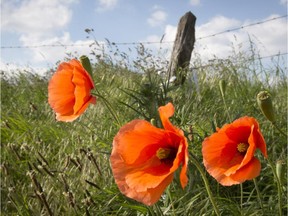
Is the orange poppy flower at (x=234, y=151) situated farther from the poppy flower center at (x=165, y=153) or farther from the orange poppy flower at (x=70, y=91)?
the orange poppy flower at (x=70, y=91)

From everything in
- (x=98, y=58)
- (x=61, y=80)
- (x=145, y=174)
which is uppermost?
(x=98, y=58)

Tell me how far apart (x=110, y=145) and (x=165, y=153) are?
5.00ft

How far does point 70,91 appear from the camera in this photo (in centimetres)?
139

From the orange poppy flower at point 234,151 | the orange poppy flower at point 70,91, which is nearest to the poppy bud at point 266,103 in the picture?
the orange poppy flower at point 234,151

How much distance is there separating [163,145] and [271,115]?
0.76 ft

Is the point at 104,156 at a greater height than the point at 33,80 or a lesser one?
lesser

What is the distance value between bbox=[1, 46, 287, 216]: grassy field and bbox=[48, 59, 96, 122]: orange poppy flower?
13 centimetres

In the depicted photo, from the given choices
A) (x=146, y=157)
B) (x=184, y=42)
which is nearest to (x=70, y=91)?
(x=146, y=157)

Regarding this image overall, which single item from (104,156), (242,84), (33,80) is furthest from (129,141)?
(33,80)

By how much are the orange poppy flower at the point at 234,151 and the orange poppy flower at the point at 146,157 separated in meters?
0.08

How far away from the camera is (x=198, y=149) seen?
7.66 feet

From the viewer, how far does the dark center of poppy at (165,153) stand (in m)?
1.03

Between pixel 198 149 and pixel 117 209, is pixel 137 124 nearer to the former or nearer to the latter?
pixel 117 209

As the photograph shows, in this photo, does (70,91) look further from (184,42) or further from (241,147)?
(184,42)
